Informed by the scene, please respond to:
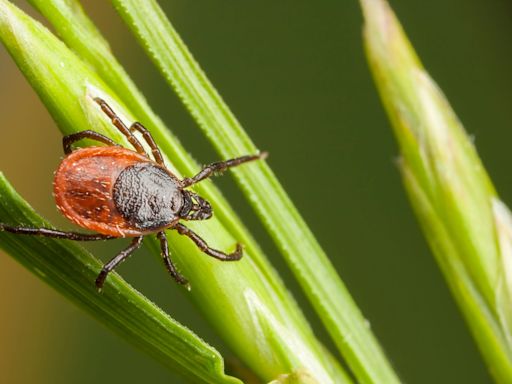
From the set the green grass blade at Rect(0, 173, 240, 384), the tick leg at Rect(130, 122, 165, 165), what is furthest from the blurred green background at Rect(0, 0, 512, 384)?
the green grass blade at Rect(0, 173, 240, 384)

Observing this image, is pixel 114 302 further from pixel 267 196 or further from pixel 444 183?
pixel 444 183

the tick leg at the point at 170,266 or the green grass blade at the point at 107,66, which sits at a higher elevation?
the green grass blade at the point at 107,66

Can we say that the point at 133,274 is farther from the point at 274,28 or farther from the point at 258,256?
the point at 258,256

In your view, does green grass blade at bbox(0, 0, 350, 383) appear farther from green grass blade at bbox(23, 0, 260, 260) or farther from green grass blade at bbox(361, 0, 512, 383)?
green grass blade at bbox(361, 0, 512, 383)

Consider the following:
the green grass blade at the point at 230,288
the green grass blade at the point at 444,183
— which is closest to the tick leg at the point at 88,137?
the green grass blade at the point at 230,288

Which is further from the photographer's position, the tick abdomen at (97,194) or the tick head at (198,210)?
the tick abdomen at (97,194)

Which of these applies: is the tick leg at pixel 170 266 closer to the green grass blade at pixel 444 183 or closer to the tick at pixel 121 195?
the tick at pixel 121 195

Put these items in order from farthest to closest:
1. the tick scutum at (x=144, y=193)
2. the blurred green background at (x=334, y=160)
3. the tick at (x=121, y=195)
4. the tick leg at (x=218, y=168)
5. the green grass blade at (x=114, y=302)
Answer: the blurred green background at (x=334, y=160), the tick scutum at (x=144, y=193), the tick at (x=121, y=195), the tick leg at (x=218, y=168), the green grass blade at (x=114, y=302)
